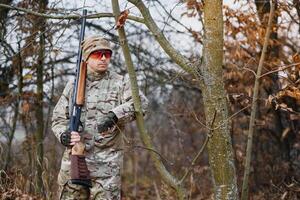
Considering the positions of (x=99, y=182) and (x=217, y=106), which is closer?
(x=99, y=182)

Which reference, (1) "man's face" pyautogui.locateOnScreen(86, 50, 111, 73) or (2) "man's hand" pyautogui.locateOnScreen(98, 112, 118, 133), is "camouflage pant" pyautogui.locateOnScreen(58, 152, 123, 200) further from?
(1) "man's face" pyautogui.locateOnScreen(86, 50, 111, 73)

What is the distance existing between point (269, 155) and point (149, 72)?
2.41 meters

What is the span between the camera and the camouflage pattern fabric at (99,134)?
4555mm

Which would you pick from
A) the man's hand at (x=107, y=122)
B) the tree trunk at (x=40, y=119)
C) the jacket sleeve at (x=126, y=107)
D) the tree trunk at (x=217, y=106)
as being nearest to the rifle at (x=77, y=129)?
the man's hand at (x=107, y=122)

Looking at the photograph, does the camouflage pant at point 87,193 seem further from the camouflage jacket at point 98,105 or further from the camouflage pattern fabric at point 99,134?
the camouflage jacket at point 98,105

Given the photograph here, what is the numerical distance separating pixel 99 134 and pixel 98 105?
249mm

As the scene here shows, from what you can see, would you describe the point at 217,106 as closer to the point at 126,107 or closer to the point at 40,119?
the point at 126,107

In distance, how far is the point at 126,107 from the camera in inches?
178

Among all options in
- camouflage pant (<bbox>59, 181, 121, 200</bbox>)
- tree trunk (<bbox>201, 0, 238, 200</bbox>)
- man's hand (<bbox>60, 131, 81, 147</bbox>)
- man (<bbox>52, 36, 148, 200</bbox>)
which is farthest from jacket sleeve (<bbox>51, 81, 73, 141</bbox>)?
tree trunk (<bbox>201, 0, 238, 200</bbox>)

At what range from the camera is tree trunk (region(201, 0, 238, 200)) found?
4.67 m

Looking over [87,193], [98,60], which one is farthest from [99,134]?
[98,60]

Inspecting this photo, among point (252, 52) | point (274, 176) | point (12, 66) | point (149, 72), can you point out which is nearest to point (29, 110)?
point (12, 66)

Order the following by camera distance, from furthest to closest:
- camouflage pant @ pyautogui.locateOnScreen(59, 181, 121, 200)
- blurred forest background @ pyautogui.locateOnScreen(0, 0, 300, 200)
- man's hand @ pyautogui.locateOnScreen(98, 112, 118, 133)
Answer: blurred forest background @ pyautogui.locateOnScreen(0, 0, 300, 200), camouflage pant @ pyautogui.locateOnScreen(59, 181, 121, 200), man's hand @ pyautogui.locateOnScreen(98, 112, 118, 133)

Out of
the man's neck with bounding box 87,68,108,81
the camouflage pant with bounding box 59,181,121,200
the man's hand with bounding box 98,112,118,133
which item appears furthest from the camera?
the man's neck with bounding box 87,68,108,81
